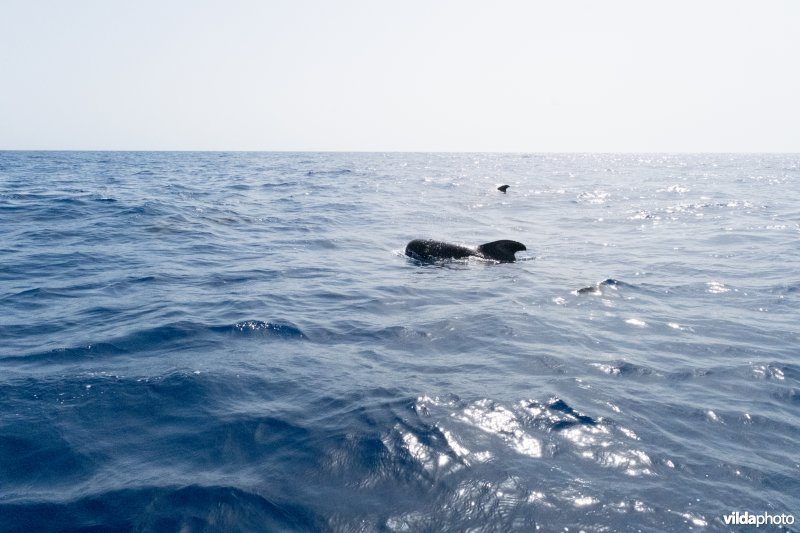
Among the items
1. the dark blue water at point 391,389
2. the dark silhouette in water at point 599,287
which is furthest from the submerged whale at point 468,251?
the dark silhouette in water at point 599,287

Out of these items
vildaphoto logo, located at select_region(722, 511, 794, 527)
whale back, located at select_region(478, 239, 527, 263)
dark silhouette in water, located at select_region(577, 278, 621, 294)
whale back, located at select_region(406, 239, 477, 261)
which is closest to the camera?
vildaphoto logo, located at select_region(722, 511, 794, 527)

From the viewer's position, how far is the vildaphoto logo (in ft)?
13.8

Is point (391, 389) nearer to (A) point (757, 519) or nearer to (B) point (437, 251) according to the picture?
(A) point (757, 519)

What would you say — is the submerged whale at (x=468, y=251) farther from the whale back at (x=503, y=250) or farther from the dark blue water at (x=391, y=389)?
the dark blue water at (x=391, y=389)

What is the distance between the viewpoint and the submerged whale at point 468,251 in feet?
47.1

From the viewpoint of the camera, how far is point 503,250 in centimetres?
1435

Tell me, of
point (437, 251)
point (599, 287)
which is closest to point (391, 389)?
point (599, 287)

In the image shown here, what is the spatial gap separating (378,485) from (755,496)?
3390 millimetres

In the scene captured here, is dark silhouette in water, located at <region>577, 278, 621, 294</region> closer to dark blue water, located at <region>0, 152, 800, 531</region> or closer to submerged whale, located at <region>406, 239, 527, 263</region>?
dark blue water, located at <region>0, 152, 800, 531</region>

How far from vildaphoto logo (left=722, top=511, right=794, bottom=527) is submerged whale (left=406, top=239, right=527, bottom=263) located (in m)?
10.2

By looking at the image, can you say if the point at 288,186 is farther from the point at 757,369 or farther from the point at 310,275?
the point at 757,369

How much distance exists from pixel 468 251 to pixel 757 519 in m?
10.7

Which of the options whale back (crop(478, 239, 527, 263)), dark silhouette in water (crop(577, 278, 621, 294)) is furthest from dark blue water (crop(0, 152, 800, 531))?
whale back (crop(478, 239, 527, 263))

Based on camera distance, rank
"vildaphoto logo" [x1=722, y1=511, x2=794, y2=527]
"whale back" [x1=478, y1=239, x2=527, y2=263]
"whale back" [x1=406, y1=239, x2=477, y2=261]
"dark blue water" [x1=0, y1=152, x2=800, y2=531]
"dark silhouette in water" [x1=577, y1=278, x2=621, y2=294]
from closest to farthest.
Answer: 1. "vildaphoto logo" [x1=722, y1=511, x2=794, y2=527]
2. "dark blue water" [x1=0, y1=152, x2=800, y2=531]
3. "dark silhouette in water" [x1=577, y1=278, x2=621, y2=294]
4. "whale back" [x1=478, y1=239, x2=527, y2=263]
5. "whale back" [x1=406, y1=239, x2=477, y2=261]
